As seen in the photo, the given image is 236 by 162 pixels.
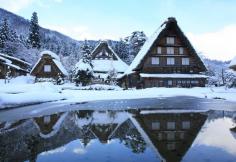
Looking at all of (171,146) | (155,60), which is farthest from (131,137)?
(155,60)

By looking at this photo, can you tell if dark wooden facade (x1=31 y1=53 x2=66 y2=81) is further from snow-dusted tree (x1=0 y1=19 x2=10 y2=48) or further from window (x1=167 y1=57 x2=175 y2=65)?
window (x1=167 y1=57 x2=175 y2=65)

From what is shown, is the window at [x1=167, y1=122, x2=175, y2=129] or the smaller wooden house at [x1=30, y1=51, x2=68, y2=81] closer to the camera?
the window at [x1=167, y1=122, x2=175, y2=129]

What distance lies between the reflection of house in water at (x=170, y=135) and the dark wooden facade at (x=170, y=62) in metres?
38.1

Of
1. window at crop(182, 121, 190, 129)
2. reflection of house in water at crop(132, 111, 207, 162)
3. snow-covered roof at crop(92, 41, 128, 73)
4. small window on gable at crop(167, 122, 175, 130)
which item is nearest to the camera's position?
reflection of house in water at crop(132, 111, 207, 162)

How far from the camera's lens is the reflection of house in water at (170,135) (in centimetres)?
658

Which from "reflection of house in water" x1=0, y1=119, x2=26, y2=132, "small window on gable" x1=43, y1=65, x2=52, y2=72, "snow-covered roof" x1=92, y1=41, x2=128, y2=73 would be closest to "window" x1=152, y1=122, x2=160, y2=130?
"reflection of house in water" x1=0, y1=119, x2=26, y2=132

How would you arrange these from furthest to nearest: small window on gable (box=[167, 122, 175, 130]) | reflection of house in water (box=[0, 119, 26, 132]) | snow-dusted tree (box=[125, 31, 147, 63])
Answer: snow-dusted tree (box=[125, 31, 147, 63]), reflection of house in water (box=[0, 119, 26, 132]), small window on gable (box=[167, 122, 175, 130])

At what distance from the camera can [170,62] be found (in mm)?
51969

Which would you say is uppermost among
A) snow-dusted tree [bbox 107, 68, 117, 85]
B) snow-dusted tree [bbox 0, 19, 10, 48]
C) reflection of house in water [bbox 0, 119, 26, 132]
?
snow-dusted tree [bbox 0, 19, 10, 48]

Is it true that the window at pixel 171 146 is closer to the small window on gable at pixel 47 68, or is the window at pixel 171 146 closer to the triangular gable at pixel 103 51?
the small window on gable at pixel 47 68

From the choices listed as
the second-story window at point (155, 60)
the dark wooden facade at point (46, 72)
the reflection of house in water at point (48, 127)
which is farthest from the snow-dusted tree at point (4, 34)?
the reflection of house in water at point (48, 127)

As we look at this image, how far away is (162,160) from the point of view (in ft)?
19.5

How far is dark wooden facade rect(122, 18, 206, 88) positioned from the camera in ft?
163

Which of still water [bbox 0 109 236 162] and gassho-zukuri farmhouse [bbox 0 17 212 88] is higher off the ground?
gassho-zukuri farmhouse [bbox 0 17 212 88]
